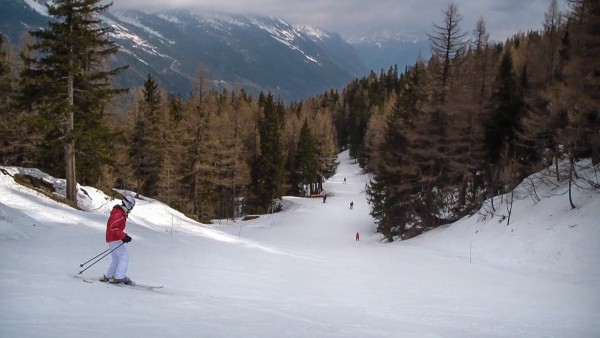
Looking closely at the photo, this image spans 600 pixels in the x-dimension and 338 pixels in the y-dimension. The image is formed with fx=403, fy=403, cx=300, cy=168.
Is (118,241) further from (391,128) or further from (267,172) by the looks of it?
(267,172)

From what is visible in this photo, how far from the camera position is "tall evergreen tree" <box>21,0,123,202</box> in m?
18.8

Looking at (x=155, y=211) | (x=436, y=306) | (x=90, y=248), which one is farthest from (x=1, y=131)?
(x=436, y=306)

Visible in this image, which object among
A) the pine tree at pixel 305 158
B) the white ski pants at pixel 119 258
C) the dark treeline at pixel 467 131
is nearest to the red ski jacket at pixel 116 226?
the white ski pants at pixel 119 258

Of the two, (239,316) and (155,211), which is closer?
(239,316)

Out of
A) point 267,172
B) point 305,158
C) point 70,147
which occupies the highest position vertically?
point 305,158

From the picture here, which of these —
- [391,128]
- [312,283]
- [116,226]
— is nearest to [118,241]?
[116,226]

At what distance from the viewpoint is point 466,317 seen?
345 inches

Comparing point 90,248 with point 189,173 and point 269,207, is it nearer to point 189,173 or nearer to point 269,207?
point 189,173

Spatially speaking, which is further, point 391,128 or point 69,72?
point 391,128

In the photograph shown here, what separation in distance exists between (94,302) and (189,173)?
114 ft

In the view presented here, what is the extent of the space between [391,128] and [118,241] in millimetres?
26973

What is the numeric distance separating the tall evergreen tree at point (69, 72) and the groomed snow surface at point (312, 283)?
3449 mm

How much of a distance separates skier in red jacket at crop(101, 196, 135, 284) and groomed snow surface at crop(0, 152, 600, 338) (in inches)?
20.1

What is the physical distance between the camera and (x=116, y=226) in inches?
324
